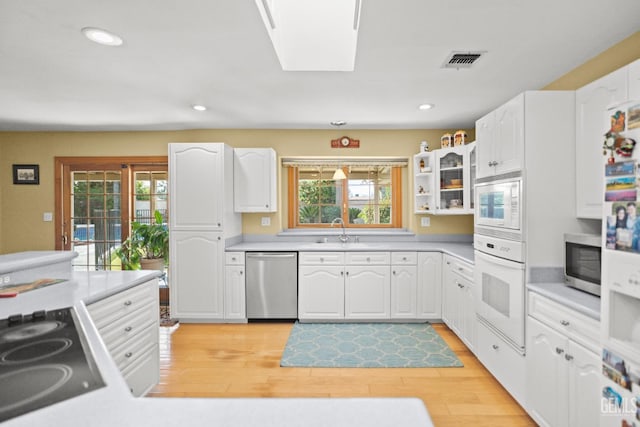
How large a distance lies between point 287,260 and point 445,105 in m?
2.32

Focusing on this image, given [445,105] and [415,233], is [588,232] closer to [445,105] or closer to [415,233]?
[445,105]

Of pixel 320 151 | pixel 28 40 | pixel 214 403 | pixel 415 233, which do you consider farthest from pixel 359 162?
pixel 214 403

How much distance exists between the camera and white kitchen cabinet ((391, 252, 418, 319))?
11.7 ft

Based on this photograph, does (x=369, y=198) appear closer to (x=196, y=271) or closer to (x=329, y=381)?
(x=196, y=271)

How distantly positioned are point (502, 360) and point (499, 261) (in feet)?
2.31

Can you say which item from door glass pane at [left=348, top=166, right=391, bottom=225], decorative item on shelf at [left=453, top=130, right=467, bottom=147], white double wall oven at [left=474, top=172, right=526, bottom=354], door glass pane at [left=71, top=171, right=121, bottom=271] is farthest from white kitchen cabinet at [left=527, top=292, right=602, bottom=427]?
door glass pane at [left=71, top=171, right=121, bottom=271]

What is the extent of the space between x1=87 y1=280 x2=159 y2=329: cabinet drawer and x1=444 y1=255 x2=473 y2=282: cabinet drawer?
2.55 meters

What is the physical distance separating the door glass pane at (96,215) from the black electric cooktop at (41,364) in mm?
3441

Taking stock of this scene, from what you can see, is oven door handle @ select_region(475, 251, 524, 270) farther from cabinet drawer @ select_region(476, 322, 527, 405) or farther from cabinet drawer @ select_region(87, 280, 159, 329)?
→ cabinet drawer @ select_region(87, 280, 159, 329)

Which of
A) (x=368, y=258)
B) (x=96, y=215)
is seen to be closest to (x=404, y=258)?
(x=368, y=258)

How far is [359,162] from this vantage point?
4.26 m

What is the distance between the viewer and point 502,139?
226cm

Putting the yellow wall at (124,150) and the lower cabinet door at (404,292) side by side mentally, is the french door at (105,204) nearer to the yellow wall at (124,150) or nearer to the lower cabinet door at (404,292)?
the yellow wall at (124,150)

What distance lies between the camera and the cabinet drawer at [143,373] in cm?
192
